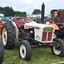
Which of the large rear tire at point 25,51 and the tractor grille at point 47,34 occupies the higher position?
the tractor grille at point 47,34

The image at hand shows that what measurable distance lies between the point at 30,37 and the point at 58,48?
37.2 inches

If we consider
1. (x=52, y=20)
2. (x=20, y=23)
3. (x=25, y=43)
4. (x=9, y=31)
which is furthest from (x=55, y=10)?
(x=25, y=43)

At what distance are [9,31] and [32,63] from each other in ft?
5.93

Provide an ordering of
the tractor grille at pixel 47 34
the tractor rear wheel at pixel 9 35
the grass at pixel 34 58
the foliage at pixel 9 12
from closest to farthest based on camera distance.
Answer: the grass at pixel 34 58
the tractor grille at pixel 47 34
the tractor rear wheel at pixel 9 35
the foliage at pixel 9 12

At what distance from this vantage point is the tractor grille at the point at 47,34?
7.20 m

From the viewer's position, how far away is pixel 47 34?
7.26m

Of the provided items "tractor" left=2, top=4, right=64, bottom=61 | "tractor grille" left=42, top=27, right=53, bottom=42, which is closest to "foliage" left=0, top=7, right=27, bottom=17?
"tractor" left=2, top=4, right=64, bottom=61

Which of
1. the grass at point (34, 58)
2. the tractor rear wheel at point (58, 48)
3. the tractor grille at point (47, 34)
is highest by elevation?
the tractor grille at point (47, 34)

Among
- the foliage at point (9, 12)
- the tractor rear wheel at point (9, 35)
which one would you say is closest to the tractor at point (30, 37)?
the tractor rear wheel at point (9, 35)

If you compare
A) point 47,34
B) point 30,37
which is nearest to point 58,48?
point 47,34

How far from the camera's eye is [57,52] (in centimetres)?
756

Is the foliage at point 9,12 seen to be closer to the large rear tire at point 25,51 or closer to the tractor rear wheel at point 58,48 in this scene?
the tractor rear wheel at point 58,48

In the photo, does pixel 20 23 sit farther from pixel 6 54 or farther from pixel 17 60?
pixel 17 60

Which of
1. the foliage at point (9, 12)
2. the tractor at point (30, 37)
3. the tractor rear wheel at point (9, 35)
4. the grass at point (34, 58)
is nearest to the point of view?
the grass at point (34, 58)
